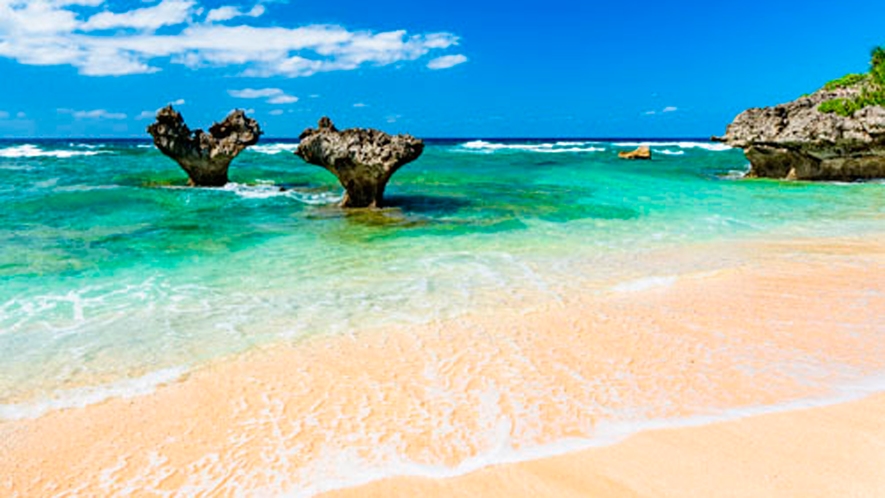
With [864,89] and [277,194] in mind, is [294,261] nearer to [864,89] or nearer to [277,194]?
[277,194]

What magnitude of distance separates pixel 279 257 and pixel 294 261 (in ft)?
1.45

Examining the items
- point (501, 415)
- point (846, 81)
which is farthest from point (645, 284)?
point (846, 81)

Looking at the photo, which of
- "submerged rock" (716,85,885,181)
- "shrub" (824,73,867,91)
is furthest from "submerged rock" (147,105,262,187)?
"shrub" (824,73,867,91)

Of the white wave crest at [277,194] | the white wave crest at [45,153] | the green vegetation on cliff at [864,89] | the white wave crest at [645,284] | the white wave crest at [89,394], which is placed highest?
the green vegetation on cliff at [864,89]

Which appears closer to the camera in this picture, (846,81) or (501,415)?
(501,415)

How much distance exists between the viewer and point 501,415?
4199mm

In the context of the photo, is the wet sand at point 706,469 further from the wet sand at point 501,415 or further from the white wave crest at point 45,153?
the white wave crest at point 45,153

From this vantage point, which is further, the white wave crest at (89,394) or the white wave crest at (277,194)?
the white wave crest at (277,194)

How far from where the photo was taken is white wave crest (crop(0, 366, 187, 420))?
441 centimetres

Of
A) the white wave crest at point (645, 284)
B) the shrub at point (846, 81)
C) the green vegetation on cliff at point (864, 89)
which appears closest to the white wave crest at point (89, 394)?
the white wave crest at point (645, 284)

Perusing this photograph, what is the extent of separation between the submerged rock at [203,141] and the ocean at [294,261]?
2.03 metres

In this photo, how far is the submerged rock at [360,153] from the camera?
15.3 meters

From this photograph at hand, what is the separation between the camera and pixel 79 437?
4.00 meters

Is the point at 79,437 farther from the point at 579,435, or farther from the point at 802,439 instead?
the point at 802,439
